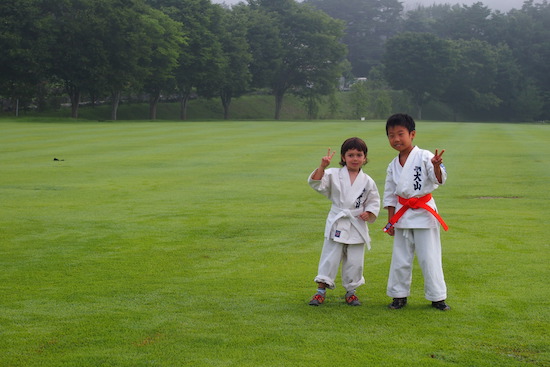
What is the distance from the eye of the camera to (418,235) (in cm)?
694

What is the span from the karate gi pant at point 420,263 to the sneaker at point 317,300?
644mm

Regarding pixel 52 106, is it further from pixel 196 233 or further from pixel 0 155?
pixel 196 233

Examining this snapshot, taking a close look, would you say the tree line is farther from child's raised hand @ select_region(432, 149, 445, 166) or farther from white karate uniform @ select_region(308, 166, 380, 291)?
child's raised hand @ select_region(432, 149, 445, 166)

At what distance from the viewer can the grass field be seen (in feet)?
18.4

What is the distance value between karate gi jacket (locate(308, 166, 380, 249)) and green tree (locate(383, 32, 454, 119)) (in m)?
99.5

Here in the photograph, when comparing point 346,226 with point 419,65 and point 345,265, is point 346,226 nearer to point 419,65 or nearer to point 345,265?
point 345,265

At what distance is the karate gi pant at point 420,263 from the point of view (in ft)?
22.4

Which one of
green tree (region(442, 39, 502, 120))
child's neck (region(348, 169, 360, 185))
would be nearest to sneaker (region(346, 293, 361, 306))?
child's neck (region(348, 169, 360, 185))

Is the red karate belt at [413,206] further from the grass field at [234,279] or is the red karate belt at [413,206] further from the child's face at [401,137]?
the grass field at [234,279]

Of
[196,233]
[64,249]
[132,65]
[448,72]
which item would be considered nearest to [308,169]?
[196,233]

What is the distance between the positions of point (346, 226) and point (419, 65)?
331 feet

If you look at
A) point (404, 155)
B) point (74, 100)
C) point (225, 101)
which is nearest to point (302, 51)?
point (225, 101)

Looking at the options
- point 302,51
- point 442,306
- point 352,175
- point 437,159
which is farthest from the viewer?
point 302,51

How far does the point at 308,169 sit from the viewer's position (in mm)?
21672
